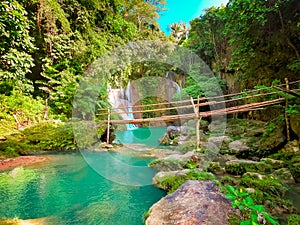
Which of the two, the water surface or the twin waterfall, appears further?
the twin waterfall

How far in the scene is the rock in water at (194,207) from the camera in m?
1.89

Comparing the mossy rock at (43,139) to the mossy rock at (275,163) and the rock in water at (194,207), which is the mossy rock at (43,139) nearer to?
the rock in water at (194,207)

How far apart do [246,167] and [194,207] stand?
2.38m

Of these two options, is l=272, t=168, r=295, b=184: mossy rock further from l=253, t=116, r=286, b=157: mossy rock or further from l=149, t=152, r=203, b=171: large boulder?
l=149, t=152, r=203, b=171: large boulder

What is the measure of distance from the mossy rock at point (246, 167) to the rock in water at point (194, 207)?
1806 millimetres

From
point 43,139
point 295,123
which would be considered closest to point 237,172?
point 295,123

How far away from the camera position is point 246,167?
12.9ft

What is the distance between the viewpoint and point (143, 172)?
4684 millimetres

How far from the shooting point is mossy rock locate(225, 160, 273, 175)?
12.7ft

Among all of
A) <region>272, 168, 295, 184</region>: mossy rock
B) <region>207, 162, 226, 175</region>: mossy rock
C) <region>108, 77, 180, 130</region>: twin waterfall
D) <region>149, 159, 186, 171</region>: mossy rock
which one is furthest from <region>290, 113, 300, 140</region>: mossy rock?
<region>108, 77, 180, 130</region>: twin waterfall

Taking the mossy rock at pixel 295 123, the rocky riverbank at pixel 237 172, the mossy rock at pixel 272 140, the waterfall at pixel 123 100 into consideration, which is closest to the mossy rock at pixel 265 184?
the rocky riverbank at pixel 237 172

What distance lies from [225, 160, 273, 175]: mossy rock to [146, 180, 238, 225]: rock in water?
1.81 metres

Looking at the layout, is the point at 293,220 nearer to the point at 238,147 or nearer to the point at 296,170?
the point at 296,170

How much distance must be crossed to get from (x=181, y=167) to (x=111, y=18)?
30.5ft
